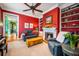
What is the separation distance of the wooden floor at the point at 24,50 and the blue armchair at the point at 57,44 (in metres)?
0.12

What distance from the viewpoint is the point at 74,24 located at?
2.28 m

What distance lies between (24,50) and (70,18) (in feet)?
4.52

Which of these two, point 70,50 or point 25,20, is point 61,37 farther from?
point 25,20

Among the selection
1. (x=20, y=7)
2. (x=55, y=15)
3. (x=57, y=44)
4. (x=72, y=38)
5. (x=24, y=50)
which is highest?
(x=20, y=7)

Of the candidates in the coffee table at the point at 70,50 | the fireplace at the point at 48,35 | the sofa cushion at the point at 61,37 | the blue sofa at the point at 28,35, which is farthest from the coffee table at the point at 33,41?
the coffee table at the point at 70,50

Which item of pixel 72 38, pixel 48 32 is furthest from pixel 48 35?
pixel 72 38

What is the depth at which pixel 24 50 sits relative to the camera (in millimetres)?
2352

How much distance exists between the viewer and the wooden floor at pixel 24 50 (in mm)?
2330

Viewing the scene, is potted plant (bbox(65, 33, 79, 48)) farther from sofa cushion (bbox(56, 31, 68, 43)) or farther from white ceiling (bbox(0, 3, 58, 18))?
white ceiling (bbox(0, 3, 58, 18))

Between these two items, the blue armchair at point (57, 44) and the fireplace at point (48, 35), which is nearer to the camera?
the blue armchair at point (57, 44)

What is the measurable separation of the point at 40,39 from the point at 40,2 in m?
0.92

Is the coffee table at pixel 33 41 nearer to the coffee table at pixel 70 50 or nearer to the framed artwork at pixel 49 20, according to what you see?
Result: the framed artwork at pixel 49 20

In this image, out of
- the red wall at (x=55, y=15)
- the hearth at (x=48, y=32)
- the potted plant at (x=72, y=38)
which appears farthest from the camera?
the hearth at (x=48, y=32)

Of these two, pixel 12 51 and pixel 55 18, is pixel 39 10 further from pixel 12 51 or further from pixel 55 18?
pixel 12 51
